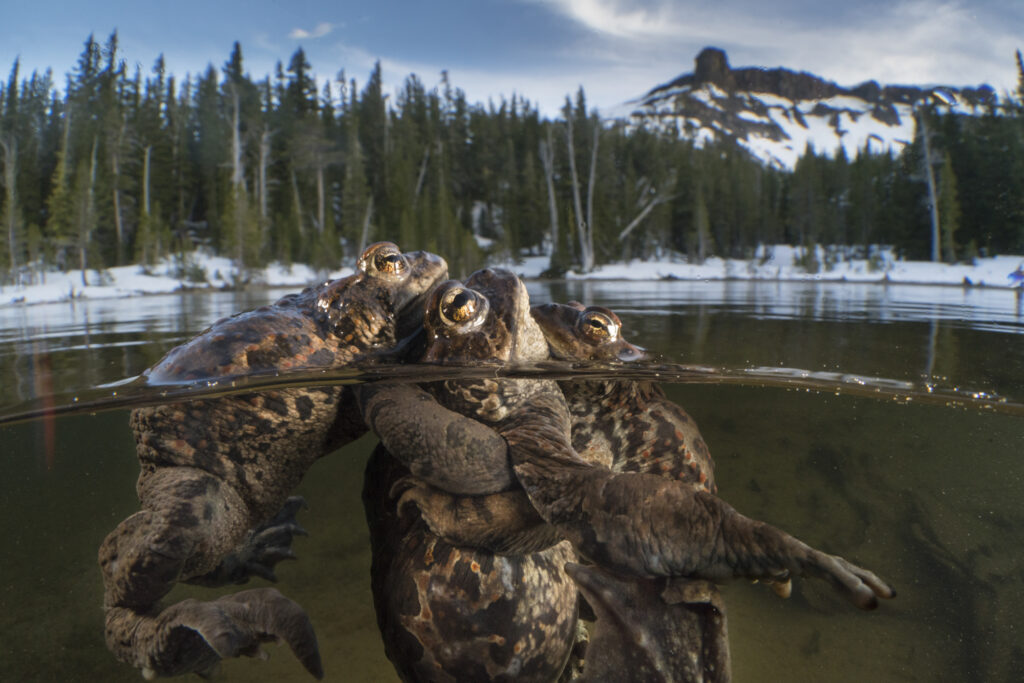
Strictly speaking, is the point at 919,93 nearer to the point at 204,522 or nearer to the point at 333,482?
the point at 204,522

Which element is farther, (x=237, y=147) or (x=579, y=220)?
(x=237, y=147)

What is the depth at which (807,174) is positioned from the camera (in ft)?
19.1

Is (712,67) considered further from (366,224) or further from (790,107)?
(366,224)

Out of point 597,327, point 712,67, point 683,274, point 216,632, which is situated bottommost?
point 216,632

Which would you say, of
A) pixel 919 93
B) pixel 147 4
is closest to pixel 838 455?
pixel 919 93

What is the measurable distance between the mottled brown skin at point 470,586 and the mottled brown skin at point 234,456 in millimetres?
387

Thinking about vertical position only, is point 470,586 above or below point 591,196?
below

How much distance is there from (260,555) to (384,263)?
2.01 metres

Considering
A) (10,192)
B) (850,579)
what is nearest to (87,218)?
(10,192)

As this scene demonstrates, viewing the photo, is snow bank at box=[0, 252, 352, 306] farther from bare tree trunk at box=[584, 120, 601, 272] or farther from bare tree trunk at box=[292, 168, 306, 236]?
bare tree trunk at box=[584, 120, 601, 272]

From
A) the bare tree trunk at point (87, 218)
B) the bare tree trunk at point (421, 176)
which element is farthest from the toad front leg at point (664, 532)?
the bare tree trunk at point (87, 218)

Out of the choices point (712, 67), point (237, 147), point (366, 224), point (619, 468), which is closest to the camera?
point (619, 468)

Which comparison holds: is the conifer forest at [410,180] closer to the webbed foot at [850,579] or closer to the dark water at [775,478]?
the dark water at [775,478]

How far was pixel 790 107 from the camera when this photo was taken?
488 cm
